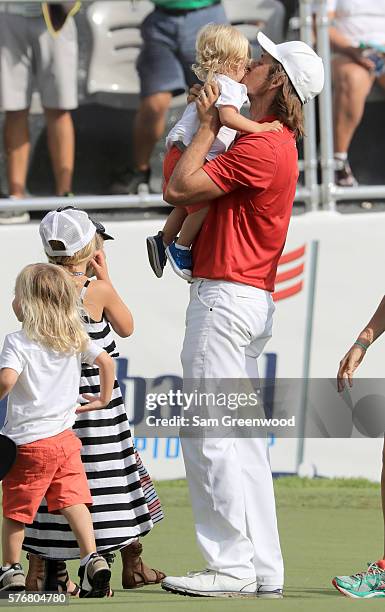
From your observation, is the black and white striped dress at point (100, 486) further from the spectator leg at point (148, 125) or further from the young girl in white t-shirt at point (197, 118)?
the spectator leg at point (148, 125)

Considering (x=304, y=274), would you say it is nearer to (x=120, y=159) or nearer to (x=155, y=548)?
(x=120, y=159)

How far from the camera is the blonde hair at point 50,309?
17.0 ft

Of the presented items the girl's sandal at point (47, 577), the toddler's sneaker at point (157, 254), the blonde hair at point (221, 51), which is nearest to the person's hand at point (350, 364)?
the toddler's sneaker at point (157, 254)

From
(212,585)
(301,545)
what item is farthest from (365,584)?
(301,545)

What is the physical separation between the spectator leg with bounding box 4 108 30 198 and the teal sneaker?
400cm

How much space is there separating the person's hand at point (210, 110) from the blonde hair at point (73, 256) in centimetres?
66

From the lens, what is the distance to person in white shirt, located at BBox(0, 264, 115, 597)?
17.0 ft

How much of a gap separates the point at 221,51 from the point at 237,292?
91 cm

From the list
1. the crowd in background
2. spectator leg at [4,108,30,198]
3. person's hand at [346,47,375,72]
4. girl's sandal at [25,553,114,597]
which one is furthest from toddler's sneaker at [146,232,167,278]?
person's hand at [346,47,375,72]

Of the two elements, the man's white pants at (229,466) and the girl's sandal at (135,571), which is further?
the girl's sandal at (135,571)

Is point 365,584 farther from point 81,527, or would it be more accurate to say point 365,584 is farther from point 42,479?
point 42,479

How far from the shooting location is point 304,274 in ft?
26.9

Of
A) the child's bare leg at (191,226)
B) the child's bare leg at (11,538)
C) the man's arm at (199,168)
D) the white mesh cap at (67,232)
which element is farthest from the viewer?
the white mesh cap at (67,232)

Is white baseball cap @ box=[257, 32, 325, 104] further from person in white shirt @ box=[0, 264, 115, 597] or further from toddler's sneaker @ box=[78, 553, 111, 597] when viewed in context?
toddler's sneaker @ box=[78, 553, 111, 597]
